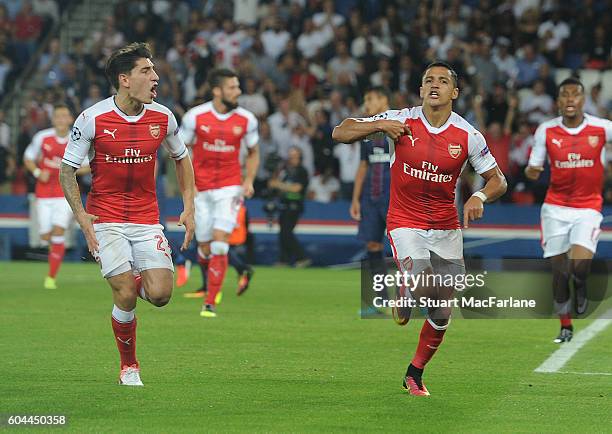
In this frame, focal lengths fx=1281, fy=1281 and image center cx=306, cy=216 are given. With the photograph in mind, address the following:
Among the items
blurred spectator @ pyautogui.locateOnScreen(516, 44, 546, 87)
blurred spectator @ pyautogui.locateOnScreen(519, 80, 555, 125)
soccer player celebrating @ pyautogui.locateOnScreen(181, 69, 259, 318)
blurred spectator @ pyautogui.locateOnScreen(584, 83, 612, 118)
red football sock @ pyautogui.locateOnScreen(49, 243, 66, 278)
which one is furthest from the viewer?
blurred spectator @ pyautogui.locateOnScreen(516, 44, 546, 87)

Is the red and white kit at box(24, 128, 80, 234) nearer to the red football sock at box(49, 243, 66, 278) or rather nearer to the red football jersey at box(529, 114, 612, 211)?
the red football sock at box(49, 243, 66, 278)

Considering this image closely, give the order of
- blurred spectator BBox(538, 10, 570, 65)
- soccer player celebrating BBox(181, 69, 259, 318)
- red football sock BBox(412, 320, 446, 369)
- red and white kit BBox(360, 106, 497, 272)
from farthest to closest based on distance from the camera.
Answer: blurred spectator BBox(538, 10, 570, 65)
soccer player celebrating BBox(181, 69, 259, 318)
red and white kit BBox(360, 106, 497, 272)
red football sock BBox(412, 320, 446, 369)

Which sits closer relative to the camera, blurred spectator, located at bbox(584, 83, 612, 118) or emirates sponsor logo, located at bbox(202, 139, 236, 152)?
emirates sponsor logo, located at bbox(202, 139, 236, 152)

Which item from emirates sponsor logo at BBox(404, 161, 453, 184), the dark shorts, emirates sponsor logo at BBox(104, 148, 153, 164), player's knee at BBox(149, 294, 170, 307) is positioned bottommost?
the dark shorts

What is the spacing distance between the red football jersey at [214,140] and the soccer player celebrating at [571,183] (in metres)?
3.65

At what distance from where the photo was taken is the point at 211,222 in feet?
48.4

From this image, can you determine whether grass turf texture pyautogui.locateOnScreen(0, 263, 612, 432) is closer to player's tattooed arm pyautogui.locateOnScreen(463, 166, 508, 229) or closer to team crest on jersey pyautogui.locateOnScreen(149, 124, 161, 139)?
player's tattooed arm pyautogui.locateOnScreen(463, 166, 508, 229)

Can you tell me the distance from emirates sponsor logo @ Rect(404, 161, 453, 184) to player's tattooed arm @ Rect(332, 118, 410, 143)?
1.72 feet

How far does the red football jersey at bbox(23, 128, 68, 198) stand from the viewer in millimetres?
17891

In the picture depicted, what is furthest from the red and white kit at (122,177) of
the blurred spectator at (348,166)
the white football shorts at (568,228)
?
the blurred spectator at (348,166)

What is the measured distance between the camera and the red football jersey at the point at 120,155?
8.97 meters

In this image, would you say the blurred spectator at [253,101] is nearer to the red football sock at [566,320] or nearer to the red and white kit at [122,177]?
the red football sock at [566,320]

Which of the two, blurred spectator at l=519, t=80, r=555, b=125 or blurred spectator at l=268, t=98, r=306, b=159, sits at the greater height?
blurred spectator at l=519, t=80, r=555, b=125

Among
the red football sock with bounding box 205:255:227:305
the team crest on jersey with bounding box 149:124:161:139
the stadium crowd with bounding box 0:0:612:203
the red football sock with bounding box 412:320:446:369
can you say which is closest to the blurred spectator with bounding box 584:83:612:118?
the stadium crowd with bounding box 0:0:612:203
